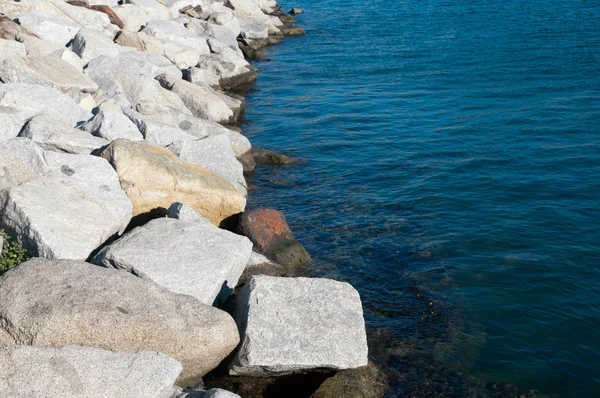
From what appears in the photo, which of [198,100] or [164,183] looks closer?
[164,183]

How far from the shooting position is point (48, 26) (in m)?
22.0

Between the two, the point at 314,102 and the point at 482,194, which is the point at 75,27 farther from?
the point at 482,194

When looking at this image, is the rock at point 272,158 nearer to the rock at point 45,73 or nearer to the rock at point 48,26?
the rock at point 45,73

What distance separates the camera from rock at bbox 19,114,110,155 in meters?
13.4

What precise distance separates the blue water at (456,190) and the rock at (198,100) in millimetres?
1270

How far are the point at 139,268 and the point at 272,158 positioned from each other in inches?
392

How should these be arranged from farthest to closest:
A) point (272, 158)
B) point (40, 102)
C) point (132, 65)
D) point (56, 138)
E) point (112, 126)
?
point (132, 65)
point (272, 158)
point (40, 102)
point (112, 126)
point (56, 138)

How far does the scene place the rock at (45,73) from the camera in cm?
1647

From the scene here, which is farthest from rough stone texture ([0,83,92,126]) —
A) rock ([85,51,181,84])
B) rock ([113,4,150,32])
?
rock ([113,4,150,32])

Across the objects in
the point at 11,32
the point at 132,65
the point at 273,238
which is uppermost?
the point at 11,32

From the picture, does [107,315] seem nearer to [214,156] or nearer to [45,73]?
[214,156]

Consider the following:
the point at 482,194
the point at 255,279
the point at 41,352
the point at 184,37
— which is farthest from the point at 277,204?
the point at 184,37

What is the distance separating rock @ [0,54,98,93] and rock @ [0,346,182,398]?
10350 millimetres

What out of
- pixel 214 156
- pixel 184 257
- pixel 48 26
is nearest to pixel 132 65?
pixel 48 26
